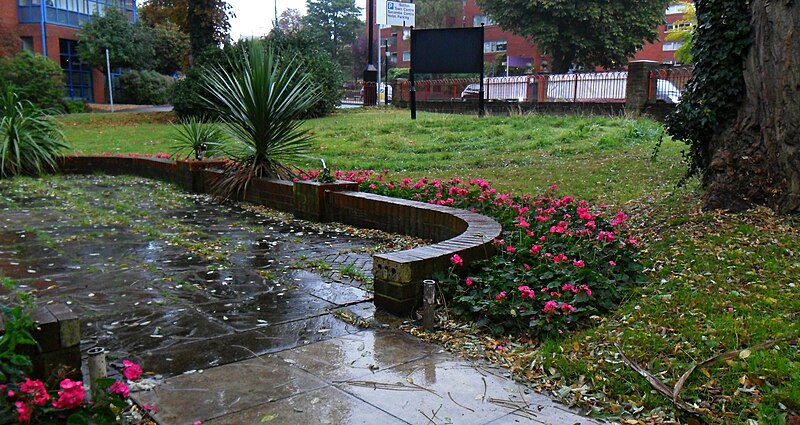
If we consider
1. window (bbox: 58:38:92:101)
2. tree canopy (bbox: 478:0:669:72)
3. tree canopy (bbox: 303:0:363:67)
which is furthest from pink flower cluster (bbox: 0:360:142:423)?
tree canopy (bbox: 303:0:363:67)

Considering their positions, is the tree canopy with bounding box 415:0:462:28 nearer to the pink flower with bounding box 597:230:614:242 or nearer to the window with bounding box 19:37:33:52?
the window with bounding box 19:37:33:52

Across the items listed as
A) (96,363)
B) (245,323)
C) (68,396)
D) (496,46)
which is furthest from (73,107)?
(496,46)

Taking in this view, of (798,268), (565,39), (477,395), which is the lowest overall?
(477,395)

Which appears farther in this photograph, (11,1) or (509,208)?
(11,1)

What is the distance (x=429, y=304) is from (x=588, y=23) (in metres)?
33.2

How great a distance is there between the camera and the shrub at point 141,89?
38.3 metres

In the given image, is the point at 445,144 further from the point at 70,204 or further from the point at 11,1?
the point at 11,1

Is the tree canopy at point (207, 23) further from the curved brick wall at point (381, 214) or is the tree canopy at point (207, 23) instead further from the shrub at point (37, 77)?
the curved brick wall at point (381, 214)

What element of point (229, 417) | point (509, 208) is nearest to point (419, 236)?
point (509, 208)

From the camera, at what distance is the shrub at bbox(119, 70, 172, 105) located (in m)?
38.3

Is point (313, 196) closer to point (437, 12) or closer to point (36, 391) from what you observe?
point (36, 391)

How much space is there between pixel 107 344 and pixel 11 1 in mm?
38599

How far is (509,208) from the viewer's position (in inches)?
252

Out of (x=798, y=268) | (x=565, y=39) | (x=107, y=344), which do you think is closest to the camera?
(x=107, y=344)
